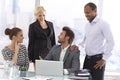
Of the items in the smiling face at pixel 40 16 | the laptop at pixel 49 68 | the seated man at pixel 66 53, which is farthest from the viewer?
the smiling face at pixel 40 16

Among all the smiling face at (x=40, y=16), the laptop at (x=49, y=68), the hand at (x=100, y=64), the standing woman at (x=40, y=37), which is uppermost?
the smiling face at (x=40, y=16)

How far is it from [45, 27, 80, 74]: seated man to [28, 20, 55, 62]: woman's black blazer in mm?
514

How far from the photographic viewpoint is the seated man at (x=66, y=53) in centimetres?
308

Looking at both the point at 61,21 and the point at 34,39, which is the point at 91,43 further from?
the point at 61,21

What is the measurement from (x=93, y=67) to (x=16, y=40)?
1039mm

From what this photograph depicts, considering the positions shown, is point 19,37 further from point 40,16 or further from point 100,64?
Result: point 100,64

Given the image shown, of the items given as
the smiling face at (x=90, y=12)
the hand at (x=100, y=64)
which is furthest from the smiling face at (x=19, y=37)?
the hand at (x=100, y=64)

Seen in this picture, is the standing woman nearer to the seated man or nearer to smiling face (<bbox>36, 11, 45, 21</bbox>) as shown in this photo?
smiling face (<bbox>36, 11, 45, 21</bbox>)

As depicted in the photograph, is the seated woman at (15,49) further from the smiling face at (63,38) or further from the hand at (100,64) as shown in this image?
the hand at (100,64)

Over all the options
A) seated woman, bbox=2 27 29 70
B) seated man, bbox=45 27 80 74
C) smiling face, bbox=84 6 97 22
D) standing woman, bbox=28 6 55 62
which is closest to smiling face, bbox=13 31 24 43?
seated woman, bbox=2 27 29 70

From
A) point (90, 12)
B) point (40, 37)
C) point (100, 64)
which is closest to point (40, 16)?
point (40, 37)

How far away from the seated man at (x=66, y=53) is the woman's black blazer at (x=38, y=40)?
1.69 feet

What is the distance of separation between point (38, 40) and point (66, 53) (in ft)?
2.49

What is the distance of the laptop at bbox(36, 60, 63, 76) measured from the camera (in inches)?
101
